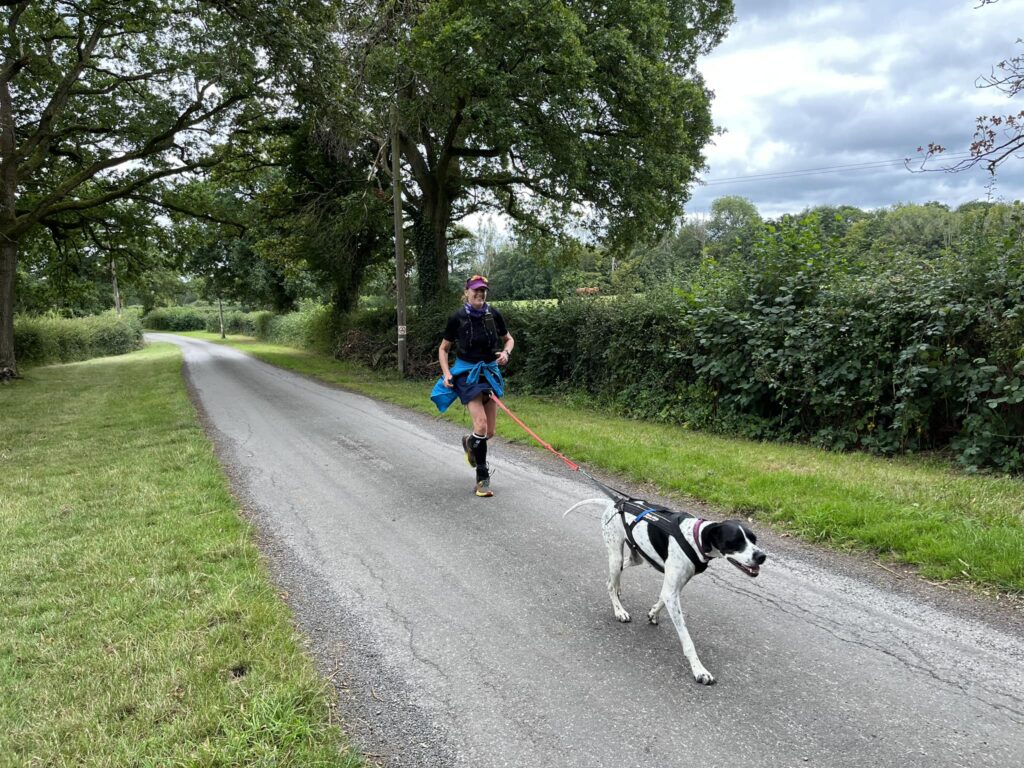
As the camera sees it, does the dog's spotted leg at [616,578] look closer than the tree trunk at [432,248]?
Yes

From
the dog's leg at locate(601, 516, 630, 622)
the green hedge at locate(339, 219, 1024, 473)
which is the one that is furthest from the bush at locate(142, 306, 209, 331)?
the dog's leg at locate(601, 516, 630, 622)

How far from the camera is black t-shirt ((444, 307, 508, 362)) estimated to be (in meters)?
6.04

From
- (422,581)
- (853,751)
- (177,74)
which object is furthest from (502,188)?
(853,751)

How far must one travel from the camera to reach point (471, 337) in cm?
604

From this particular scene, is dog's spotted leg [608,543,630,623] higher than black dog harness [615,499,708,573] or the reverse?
the reverse

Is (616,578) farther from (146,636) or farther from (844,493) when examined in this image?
(844,493)

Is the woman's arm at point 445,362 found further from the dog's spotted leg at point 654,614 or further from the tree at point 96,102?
the tree at point 96,102

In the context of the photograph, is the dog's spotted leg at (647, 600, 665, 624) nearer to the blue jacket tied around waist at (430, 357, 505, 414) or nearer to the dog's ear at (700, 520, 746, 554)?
the dog's ear at (700, 520, 746, 554)

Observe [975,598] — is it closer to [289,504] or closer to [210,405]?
[289,504]

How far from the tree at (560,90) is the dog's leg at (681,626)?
1222 cm

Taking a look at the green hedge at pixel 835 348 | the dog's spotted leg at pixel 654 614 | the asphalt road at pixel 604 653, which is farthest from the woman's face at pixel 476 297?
the green hedge at pixel 835 348

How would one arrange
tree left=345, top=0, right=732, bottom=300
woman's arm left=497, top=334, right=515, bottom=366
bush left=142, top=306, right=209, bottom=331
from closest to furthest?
woman's arm left=497, top=334, right=515, bottom=366
tree left=345, top=0, right=732, bottom=300
bush left=142, top=306, right=209, bottom=331

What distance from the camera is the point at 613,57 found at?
44.3 ft

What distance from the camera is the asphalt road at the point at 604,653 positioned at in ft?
8.01
